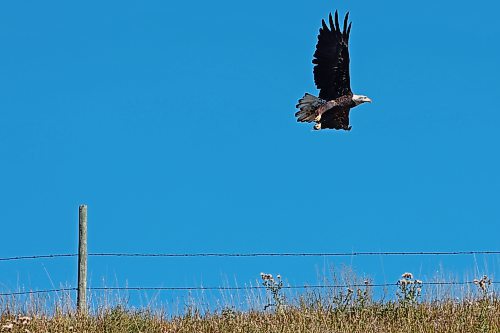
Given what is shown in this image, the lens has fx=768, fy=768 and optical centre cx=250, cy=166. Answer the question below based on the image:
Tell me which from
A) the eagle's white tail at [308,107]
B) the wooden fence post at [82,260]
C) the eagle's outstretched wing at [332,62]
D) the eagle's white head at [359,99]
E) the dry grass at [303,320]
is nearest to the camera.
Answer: the dry grass at [303,320]

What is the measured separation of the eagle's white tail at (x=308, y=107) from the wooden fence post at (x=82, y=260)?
3556 mm

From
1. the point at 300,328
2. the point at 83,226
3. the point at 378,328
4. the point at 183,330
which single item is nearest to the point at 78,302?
the point at 83,226

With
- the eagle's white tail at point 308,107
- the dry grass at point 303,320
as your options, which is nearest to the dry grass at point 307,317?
the dry grass at point 303,320

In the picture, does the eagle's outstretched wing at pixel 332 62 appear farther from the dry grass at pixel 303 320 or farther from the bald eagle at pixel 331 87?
the dry grass at pixel 303 320

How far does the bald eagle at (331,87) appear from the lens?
10.5 meters

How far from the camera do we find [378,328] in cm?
716

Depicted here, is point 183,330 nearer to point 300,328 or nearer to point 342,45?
point 300,328

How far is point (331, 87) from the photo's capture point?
11109 millimetres

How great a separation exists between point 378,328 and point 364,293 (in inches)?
31.6

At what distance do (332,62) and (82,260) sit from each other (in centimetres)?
451

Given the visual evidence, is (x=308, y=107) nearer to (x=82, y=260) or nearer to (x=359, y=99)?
(x=359, y=99)

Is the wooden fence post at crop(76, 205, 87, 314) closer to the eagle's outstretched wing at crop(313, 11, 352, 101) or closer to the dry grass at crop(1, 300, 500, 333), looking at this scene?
the dry grass at crop(1, 300, 500, 333)

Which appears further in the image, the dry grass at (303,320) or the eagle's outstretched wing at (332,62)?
the eagle's outstretched wing at (332,62)

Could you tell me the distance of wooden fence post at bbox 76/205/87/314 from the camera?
8266 mm
